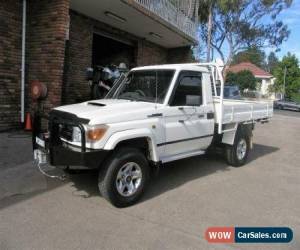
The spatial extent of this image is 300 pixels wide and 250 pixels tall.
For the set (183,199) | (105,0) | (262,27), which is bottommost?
(183,199)

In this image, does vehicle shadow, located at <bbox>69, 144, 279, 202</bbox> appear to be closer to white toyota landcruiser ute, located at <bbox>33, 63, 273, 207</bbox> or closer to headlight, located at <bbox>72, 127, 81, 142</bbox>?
white toyota landcruiser ute, located at <bbox>33, 63, 273, 207</bbox>

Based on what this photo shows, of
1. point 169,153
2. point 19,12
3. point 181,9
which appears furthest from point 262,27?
point 169,153

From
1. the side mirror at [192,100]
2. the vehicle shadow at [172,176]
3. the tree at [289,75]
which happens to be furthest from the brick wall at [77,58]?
the tree at [289,75]

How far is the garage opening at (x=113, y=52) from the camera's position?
14.1m

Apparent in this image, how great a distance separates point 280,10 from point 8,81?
23541mm

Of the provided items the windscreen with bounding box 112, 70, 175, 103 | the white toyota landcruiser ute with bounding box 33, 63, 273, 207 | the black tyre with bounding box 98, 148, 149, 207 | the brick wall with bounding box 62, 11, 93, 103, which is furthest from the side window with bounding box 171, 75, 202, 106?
the brick wall with bounding box 62, 11, 93, 103

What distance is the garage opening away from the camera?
554 inches

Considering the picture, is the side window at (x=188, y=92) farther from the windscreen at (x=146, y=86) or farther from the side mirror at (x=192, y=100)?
the windscreen at (x=146, y=86)

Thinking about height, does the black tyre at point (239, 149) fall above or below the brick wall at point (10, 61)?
below

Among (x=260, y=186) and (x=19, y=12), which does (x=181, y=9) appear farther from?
(x=260, y=186)

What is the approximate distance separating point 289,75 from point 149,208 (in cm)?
Answer: 5587

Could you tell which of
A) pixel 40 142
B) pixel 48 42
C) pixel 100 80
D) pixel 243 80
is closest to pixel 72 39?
pixel 100 80

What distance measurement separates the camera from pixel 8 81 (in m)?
8.43

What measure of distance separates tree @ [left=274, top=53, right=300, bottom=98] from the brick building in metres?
43.7
